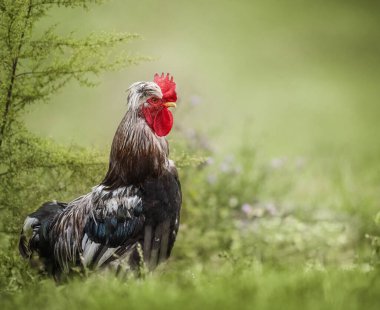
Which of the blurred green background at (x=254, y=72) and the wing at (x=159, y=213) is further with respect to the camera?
the blurred green background at (x=254, y=72)

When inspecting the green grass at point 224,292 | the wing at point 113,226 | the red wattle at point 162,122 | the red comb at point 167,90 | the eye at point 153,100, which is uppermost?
the red comb at point 167,90

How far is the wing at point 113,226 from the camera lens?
16.3ft

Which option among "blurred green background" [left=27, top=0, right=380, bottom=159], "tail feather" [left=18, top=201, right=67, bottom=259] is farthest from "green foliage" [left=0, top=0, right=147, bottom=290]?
"blurred green background" [left=27, top=0, right=380, bottom=159]

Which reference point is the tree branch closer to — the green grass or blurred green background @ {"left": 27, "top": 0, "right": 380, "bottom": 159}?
the green grass

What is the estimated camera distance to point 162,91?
16.6 feet

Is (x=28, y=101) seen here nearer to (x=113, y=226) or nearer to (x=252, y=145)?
(x=113, y=226)

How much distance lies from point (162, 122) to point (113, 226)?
76 centimetres

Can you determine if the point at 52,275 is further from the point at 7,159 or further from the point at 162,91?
the point at 162,91

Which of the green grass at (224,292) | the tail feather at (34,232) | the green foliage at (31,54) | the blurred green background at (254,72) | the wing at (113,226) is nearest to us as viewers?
the green grass at (224,292)

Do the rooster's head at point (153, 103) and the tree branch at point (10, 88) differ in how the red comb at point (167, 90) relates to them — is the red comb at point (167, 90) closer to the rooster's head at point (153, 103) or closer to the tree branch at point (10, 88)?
the rooster's head at point (153, 103)

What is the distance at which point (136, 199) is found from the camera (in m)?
4.98

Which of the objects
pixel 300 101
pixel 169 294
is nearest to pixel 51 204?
pixel 169 294

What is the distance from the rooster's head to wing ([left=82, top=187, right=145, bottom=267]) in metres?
0.47

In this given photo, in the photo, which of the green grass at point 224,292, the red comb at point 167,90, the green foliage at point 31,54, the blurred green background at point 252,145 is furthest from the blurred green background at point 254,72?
the green grass at point 224,292
